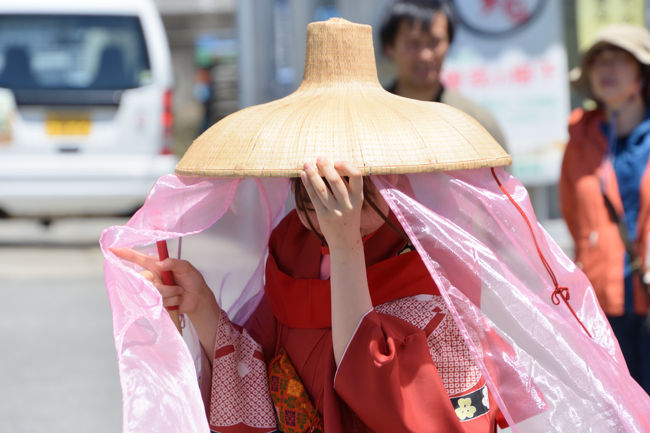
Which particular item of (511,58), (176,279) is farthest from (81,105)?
(176,279)

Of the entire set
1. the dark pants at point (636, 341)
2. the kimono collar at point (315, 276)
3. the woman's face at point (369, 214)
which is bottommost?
the dark pants at point (636, 341)

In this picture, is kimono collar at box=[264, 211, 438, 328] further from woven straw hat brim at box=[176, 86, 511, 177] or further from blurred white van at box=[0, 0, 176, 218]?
blurred white van at box=[0, 0, 176, 218]

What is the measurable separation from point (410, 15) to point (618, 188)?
2.90 feet

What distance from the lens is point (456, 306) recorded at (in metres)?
1.46

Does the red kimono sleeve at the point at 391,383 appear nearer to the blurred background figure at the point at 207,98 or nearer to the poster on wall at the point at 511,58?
the poster on wall at the point at 511,58

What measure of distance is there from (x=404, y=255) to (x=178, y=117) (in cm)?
2133

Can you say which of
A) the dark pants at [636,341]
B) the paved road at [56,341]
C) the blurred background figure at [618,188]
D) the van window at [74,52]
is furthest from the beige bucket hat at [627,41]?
the van window at [74,52]

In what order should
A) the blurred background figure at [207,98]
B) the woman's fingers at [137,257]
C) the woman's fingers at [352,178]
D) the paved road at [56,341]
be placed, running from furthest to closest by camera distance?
the blurred background figure at [207,98] → the paved road at [56,341] → the woman's fingers at [137,257] → the woman's fingers at [352,178]

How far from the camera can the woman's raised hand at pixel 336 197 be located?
4.50ft

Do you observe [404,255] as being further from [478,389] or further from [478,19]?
[478,19]

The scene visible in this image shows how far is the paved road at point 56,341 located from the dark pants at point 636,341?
2.17 meters

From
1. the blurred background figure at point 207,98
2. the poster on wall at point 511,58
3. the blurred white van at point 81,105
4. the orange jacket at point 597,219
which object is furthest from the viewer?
the blurred background figure at point 207,98

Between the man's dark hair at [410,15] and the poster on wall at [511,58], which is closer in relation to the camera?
the man's dark hair at [410,15]

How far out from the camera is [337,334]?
1476 mm
